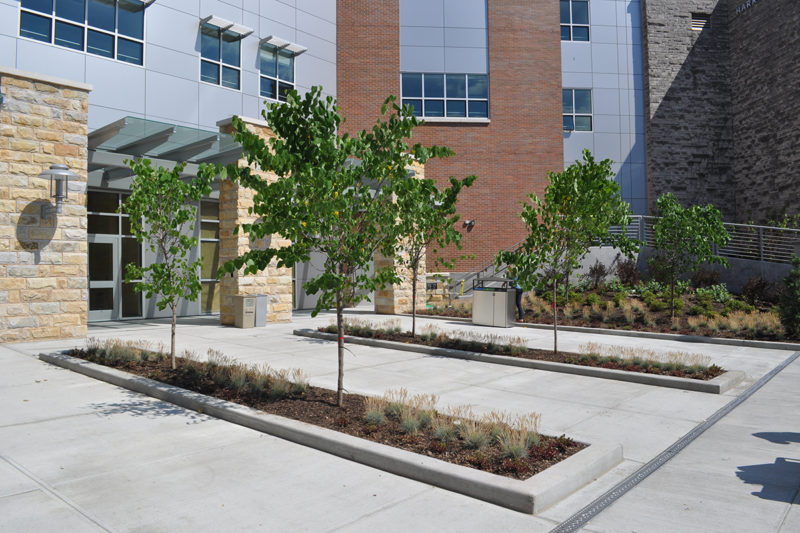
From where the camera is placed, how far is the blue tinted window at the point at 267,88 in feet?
73.9

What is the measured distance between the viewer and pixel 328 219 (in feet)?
20.3

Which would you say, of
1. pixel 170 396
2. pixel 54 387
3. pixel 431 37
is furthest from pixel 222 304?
pixel 431 37

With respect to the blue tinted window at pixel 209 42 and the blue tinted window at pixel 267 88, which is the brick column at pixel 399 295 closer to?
the blue tinted window at pixel 267 88

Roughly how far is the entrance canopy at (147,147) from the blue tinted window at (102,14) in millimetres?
4258

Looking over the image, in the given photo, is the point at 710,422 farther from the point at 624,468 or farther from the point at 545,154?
the point at 545,154

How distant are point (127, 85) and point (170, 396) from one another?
14222mm

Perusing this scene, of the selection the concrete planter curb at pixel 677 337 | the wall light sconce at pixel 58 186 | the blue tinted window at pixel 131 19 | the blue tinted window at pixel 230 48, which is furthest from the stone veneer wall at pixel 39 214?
the concrete planter curb at pixel 677 337

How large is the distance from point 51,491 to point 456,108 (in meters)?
25.6

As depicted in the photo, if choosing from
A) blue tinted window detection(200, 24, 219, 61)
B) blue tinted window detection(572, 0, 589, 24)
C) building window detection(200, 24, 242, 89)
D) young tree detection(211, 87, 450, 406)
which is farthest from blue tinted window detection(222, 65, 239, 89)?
blue tinted window detection(572, 0, 589, 24)

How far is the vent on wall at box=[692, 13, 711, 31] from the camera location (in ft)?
99.8

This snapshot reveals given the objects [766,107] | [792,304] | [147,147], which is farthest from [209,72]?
[766,107]

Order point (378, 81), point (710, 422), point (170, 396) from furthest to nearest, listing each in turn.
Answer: point (378, 81), point (170, 396), point (710, 422)

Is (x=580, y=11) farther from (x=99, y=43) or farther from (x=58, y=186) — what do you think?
(x=58, y=186)

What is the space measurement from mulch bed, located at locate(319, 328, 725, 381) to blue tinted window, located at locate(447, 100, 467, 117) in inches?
646
